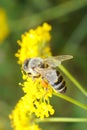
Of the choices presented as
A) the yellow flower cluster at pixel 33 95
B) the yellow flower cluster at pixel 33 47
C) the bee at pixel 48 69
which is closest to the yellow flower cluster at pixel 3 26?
the yellow flower cluster at pixel 33 95

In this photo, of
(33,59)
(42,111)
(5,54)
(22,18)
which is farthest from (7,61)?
(42,111)

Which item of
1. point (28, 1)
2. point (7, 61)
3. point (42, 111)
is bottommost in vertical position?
point (42, 111)

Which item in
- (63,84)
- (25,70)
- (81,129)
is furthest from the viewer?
(81,129)

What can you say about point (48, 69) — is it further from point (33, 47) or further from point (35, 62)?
point (33, 47)

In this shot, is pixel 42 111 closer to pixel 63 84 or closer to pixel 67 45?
pixel 63 84

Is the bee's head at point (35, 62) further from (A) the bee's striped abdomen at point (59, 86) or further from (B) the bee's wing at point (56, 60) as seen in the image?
(A) the bee's striped abdomen at point (59, 86)
